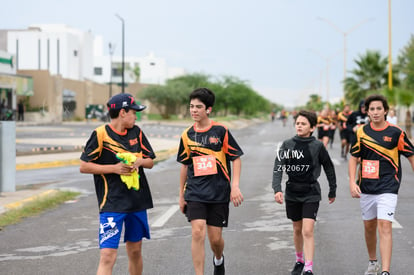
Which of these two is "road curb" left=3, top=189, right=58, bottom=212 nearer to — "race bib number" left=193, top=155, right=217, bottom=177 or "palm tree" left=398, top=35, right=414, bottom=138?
"race bib number" left=193, top=155, right=217, bottom=177

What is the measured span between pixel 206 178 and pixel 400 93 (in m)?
37.6

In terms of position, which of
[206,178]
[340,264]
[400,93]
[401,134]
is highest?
[400,93]

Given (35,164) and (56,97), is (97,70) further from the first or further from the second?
(35,164)

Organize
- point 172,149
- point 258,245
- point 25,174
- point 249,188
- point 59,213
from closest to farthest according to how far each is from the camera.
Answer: point 258,245, point 59,213, point 249,188, point 25,174, point 172,149

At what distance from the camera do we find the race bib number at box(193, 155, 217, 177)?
582 centimetres

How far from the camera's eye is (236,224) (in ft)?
31.5

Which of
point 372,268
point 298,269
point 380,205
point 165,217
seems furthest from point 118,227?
point 165,217

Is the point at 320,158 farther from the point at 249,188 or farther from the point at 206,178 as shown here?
the point at 249,188

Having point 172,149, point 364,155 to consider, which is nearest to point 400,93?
point 172,149

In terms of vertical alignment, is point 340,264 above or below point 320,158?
below

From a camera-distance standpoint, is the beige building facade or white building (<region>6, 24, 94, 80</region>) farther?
white building (<region>6, 24, 94, 80</region>)

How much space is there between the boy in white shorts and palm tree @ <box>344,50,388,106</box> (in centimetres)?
5851

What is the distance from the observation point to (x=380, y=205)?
6234 mm

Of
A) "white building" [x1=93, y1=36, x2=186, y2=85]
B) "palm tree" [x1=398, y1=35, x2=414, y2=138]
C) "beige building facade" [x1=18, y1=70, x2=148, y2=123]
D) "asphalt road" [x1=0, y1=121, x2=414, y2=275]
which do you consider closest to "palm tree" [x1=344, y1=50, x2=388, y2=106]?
"palm tree" [x1=398, y1=35, x2=414, y2=138]
